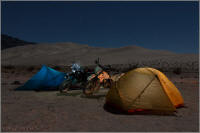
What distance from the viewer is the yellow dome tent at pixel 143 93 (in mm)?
5164

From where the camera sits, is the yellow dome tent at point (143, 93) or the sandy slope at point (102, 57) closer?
the yellow dome tent at point (143, 93)

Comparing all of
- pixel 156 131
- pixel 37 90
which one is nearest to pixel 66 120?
pixel 156 131

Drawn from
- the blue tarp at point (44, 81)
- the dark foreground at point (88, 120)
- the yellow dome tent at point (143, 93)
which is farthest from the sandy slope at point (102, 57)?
the dark foreground at point (88, 120)

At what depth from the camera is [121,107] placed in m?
5.31

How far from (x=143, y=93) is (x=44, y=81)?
6.47m

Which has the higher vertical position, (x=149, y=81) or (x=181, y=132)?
(x=149, y=81)

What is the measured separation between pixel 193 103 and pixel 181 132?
3.21 meters

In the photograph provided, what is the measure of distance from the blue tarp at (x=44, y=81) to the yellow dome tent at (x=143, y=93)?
5.10m

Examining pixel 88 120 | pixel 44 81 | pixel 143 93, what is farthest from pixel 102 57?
pixel 88 120

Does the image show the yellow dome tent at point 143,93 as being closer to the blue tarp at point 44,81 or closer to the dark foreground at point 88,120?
the dark foreground at point 88,120

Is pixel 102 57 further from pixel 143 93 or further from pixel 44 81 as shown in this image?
pixel 143 93

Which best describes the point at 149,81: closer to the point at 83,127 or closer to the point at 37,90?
the point at 83,127

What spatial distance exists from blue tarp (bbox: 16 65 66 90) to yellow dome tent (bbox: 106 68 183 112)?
5098 mm

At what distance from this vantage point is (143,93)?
528 cm
